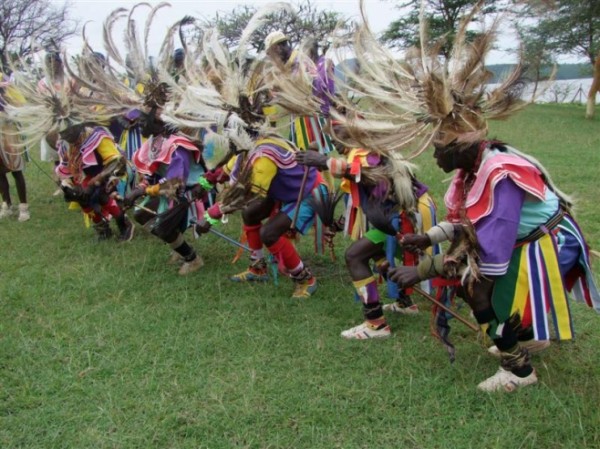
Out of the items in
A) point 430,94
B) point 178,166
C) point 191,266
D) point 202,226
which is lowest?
point 191,266

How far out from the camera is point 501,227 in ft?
8.63

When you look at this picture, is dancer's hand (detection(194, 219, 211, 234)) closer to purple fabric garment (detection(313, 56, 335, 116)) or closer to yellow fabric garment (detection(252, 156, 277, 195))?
yellow fabric garment (detection(252, 156, 277, 195))

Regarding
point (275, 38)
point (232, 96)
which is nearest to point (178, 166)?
point (232, 96)

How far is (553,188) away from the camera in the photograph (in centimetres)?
290

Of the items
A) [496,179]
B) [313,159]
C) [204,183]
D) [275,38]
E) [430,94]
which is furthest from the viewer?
[275,38]

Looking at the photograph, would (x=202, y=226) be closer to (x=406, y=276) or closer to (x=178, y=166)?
(x=178, y=166)

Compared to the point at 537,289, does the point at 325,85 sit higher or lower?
higher

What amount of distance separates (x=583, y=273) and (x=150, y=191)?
3250 millimetres

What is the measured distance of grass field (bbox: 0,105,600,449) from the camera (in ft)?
9.15

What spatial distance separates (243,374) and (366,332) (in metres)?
0.84

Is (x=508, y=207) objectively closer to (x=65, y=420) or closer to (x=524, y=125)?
(x=65, y=420)

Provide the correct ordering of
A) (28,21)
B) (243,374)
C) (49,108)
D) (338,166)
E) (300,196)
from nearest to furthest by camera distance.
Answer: (243,374), (338,166), (300,196), (49,108), (28,21)

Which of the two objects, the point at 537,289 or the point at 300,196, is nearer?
the point at 537,289

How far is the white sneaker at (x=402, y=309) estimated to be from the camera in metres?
4.11
